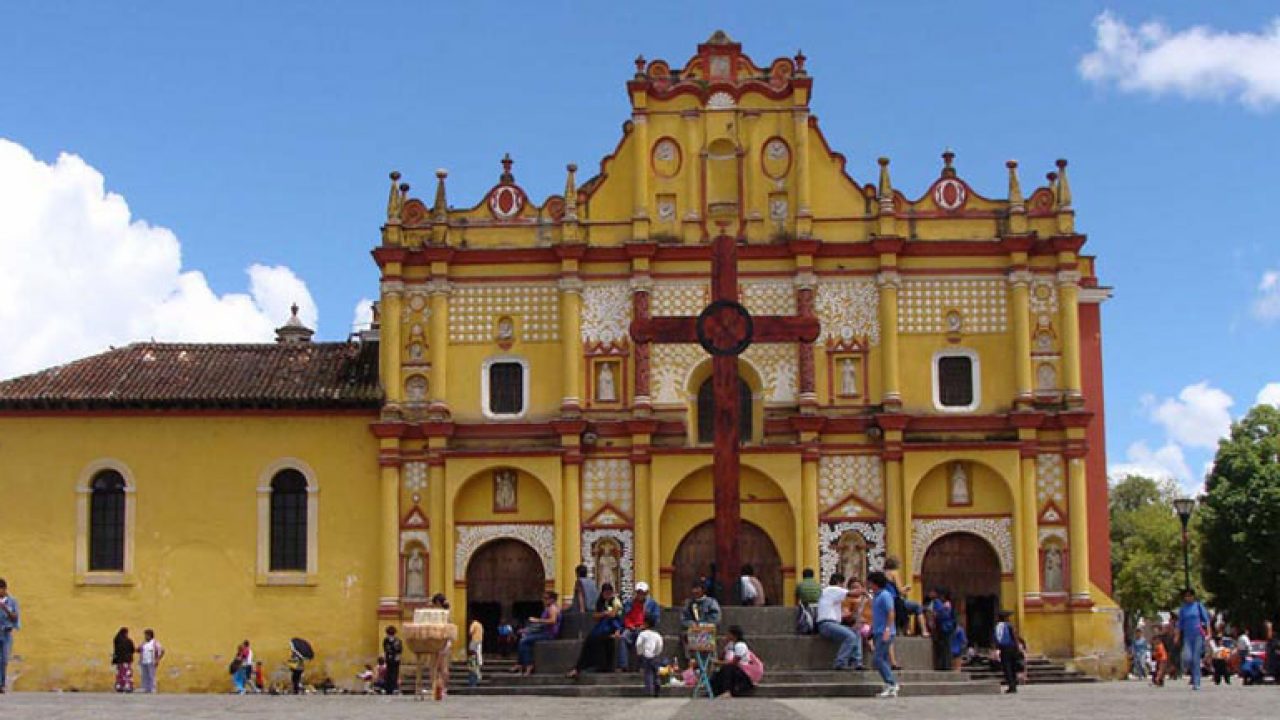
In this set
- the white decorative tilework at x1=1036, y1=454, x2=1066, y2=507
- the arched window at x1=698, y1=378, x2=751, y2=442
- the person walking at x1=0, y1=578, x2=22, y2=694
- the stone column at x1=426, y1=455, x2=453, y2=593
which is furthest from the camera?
the arched window at x1=698, y1=378, x2=751, y2=442

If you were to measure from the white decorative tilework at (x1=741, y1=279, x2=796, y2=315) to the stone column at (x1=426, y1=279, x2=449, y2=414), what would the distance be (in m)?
6.68

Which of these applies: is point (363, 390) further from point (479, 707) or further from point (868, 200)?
point (479, 707)

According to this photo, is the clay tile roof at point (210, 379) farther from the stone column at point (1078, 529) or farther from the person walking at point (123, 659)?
the stone column at point (1078, 529)

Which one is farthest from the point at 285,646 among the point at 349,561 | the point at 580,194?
the point at 580,194

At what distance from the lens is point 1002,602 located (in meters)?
38.3

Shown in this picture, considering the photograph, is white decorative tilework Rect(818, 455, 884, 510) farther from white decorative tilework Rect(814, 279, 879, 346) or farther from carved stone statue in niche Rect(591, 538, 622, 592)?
carved stone statue in niche Rect(591, 538, 622, 592)

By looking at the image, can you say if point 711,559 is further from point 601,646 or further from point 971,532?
point 601,646

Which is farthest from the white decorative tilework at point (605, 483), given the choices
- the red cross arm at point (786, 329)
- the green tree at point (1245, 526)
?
the green tree at point (1245, 526)

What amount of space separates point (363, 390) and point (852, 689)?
1816cm

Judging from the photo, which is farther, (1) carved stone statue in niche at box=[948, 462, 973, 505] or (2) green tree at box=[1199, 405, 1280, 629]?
(2) green tree at box=[1199, 405, 1280, 629]

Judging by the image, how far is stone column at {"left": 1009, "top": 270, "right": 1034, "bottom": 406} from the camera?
38656 millimetres

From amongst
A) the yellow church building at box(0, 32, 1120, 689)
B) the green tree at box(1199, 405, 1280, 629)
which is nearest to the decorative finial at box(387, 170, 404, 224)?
the yellow church building at box(0, 32, 1120, 689)

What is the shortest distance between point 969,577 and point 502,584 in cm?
1019

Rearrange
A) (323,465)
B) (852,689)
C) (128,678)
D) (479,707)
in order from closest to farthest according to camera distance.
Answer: (479,707)
(852,689)
(128,678)
(323,465)
